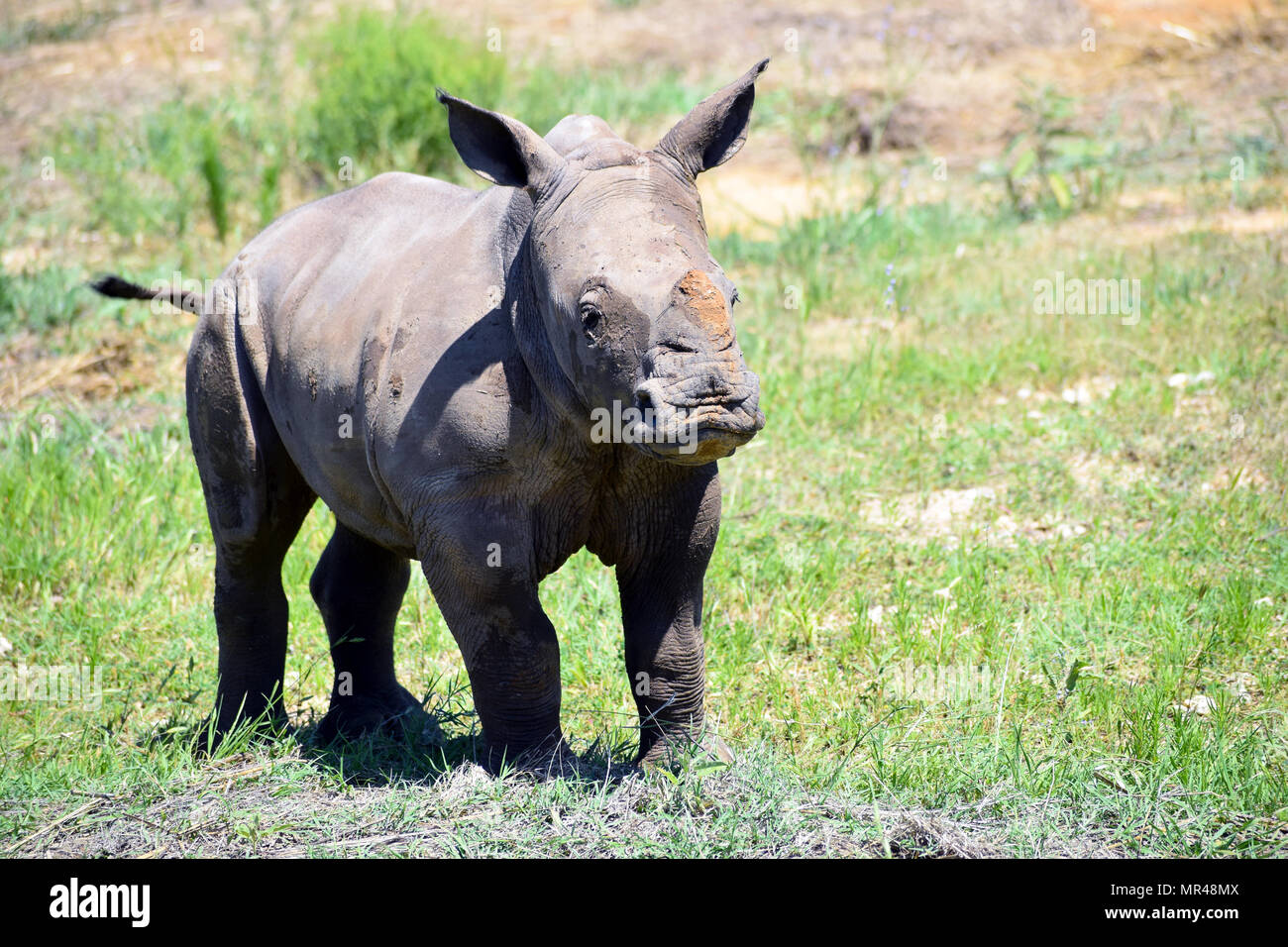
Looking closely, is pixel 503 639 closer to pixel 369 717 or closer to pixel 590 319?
pixel 590 319

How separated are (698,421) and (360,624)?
239 centimetres

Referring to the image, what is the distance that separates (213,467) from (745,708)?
6.92 ft

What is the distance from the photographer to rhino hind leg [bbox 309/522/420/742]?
510 cm

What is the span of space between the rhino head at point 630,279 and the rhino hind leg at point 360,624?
5.35 feet

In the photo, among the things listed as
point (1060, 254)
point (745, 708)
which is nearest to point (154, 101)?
point (1060, 254)

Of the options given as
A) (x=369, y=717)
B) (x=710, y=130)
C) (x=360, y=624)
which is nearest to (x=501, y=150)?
(x=710, y=130)

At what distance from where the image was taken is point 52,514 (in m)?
6.64

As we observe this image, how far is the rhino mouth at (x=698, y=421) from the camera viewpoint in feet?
10.4

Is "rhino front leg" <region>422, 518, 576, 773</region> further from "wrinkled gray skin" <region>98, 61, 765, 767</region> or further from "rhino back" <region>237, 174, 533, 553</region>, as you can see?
"rhino back" <region>237, 174, 533, 553</region>

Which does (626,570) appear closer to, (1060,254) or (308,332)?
(308,332)

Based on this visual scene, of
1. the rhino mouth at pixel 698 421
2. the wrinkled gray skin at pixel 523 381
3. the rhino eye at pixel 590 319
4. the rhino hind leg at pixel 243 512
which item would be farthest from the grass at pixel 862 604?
the rhino eye at pixel 590 319

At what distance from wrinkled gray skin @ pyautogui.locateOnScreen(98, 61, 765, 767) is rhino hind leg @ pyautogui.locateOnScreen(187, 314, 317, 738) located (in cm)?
3

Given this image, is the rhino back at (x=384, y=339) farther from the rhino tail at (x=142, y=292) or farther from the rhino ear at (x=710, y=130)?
the rhino ear at (x=710, y=130)
